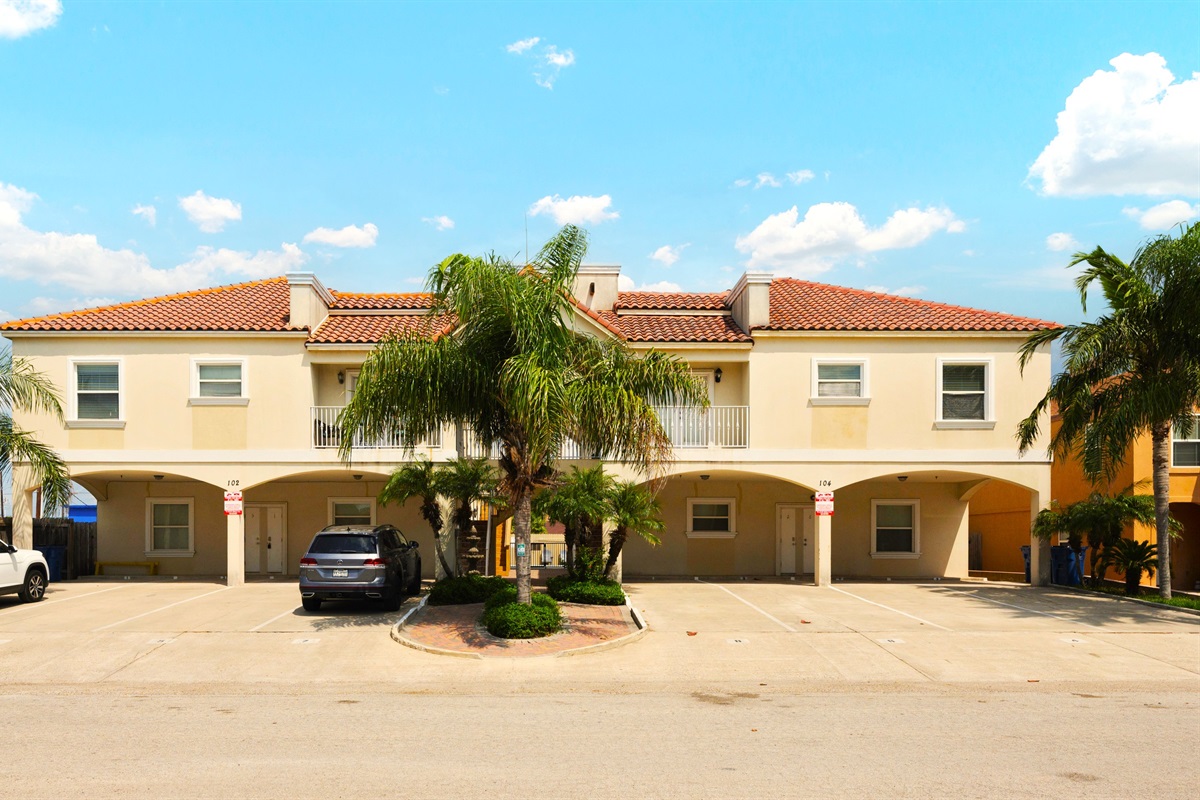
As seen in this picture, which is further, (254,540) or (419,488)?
(254,540)

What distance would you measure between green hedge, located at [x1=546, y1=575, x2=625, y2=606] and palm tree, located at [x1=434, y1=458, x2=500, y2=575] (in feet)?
7.86

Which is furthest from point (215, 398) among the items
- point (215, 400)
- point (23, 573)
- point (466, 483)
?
point (466, 483)

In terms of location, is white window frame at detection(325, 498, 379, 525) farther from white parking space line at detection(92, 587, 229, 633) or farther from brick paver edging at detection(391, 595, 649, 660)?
brick paver edging at detection(391, 595, 649, 660)

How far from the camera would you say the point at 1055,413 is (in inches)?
1106

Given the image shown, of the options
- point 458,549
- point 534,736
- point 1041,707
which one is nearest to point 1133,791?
point 1041,707

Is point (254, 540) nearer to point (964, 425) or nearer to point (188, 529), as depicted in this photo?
point (188, 529)

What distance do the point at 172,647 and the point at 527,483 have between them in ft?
19.3

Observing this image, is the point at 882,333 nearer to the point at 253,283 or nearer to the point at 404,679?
the point at 404,679

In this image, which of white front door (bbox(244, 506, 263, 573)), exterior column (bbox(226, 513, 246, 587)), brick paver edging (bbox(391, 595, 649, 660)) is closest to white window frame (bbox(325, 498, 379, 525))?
white front door (bbox(244, 506, 263, 573))

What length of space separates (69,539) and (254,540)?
14.6 ft

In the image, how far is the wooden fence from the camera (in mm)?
22528

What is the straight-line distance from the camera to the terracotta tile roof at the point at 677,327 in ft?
71.3

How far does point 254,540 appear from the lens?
23969 millimetres

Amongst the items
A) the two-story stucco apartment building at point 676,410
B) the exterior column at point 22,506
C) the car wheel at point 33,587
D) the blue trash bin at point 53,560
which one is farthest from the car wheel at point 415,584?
the blue trash bin at point 53,560
